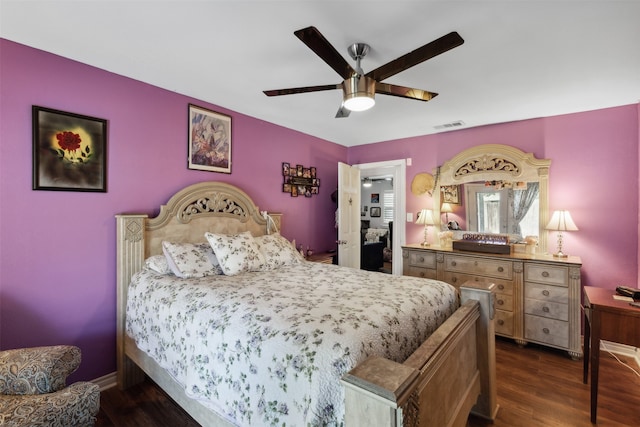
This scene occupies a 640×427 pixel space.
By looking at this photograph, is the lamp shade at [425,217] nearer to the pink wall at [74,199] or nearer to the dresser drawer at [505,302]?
the dresser drawer at [505,302]

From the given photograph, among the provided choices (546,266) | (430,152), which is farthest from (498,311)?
(430,152)

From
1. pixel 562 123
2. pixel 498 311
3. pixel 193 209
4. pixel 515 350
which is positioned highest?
pixel 562 123

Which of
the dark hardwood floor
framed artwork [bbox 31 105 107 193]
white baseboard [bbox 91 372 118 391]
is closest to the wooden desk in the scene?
the dark hardwood floor

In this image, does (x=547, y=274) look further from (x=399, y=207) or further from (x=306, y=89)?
(x=306, y=89)

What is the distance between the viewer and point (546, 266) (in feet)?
9.26

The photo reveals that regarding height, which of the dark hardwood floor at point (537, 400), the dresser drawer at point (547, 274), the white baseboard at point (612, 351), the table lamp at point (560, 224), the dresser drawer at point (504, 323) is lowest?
the dark hardwood floor at point (537, 400)

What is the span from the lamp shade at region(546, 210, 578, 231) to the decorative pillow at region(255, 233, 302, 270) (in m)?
2.64

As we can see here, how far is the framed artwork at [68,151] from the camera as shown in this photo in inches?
78.3

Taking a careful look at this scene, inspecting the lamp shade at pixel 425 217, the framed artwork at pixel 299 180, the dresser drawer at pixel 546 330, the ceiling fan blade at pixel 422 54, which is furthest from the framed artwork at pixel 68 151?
the dresser drawer at pixel 546 330

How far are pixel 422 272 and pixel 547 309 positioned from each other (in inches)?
48.6

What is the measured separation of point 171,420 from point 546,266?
3456 millimetres

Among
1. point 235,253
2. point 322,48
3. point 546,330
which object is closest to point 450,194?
point 546,330

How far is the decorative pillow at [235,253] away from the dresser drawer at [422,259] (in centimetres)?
197

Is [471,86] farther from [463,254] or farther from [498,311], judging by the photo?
[498,311]
